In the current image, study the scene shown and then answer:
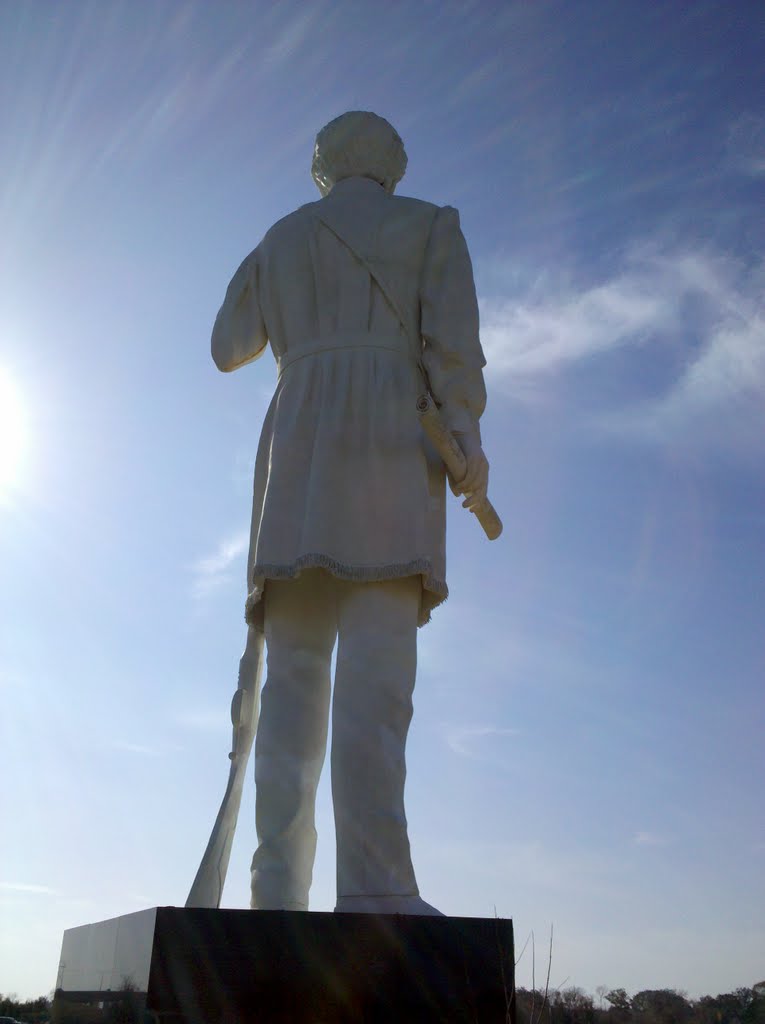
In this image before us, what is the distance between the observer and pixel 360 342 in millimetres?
5043

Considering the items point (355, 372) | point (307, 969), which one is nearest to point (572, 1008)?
point (307, 969)

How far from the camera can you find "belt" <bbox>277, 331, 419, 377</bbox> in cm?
504

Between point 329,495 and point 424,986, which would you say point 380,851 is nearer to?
point 424,986

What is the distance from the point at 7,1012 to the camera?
185 inches

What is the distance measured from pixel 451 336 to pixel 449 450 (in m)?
0.59

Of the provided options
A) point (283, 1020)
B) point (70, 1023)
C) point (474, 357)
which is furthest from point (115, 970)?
point (474, 357)

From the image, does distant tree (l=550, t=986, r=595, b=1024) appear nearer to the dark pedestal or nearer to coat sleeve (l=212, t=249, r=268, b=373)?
the dark pedestal

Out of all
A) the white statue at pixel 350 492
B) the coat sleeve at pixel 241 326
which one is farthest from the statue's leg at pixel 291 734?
the coat sleeve at pixel 241 326

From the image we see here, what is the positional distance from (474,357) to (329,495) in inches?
37.3

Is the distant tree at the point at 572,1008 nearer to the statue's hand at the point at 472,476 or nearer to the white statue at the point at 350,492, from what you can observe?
the white statue at the point at 350,492

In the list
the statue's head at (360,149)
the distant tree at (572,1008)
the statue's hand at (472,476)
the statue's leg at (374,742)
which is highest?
the statue's head at (360,149)

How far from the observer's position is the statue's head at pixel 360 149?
5574mm

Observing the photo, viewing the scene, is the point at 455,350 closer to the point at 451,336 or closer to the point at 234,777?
the point at 451,336

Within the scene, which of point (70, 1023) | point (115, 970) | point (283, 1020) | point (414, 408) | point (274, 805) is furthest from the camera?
point (414, 408)
